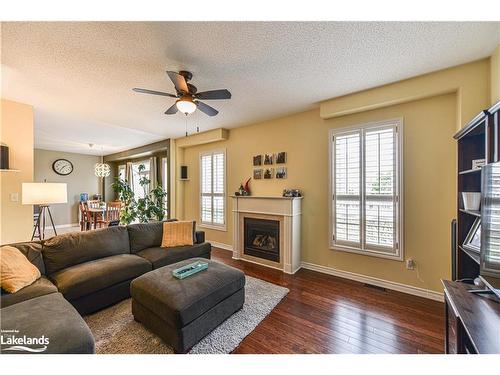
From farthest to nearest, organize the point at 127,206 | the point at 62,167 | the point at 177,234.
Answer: the point at 62,167, the point at 127,206, the point at 177,234

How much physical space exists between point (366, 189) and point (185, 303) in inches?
101

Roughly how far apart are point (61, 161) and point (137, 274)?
6.68 meters

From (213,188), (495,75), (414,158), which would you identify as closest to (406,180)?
(414,158)

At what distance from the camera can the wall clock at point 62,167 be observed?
256 inches

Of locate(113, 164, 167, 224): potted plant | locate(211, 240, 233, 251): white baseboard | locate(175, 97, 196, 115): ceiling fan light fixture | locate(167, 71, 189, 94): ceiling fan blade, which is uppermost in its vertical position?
locate(167, 71, 189, 94): ceiling fan blade

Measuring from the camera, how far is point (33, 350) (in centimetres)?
111

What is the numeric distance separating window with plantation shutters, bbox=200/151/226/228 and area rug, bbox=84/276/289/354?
7.96 feet

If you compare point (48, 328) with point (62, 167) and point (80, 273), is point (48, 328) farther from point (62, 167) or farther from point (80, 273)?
point (62, 167)

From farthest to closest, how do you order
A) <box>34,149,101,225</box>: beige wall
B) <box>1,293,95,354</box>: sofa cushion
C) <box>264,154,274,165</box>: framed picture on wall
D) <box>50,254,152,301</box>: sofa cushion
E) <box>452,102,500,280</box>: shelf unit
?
<box>34,149,101,225</box>: beige wall
<box>264,154,274,165</box>: framed picture on wall
<box>50,254,152,301</box>: sofa cushion
<box>452,102,500,280</box>: shelf unit
<box>1,293,95,354</box>: sofa cushion

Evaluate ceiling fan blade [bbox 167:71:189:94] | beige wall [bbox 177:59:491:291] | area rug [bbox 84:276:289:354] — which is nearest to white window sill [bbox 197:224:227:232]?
beige wall [bbox 177:59:491:291]

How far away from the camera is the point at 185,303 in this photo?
1.57m

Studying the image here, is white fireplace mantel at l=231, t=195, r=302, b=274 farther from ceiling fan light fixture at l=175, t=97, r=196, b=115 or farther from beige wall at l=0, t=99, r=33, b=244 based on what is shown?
beige wall at l=0, t=99, r=33, b=244

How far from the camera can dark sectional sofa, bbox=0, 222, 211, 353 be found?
1268mm

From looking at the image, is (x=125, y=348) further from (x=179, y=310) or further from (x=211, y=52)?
(x=211, y=52)
